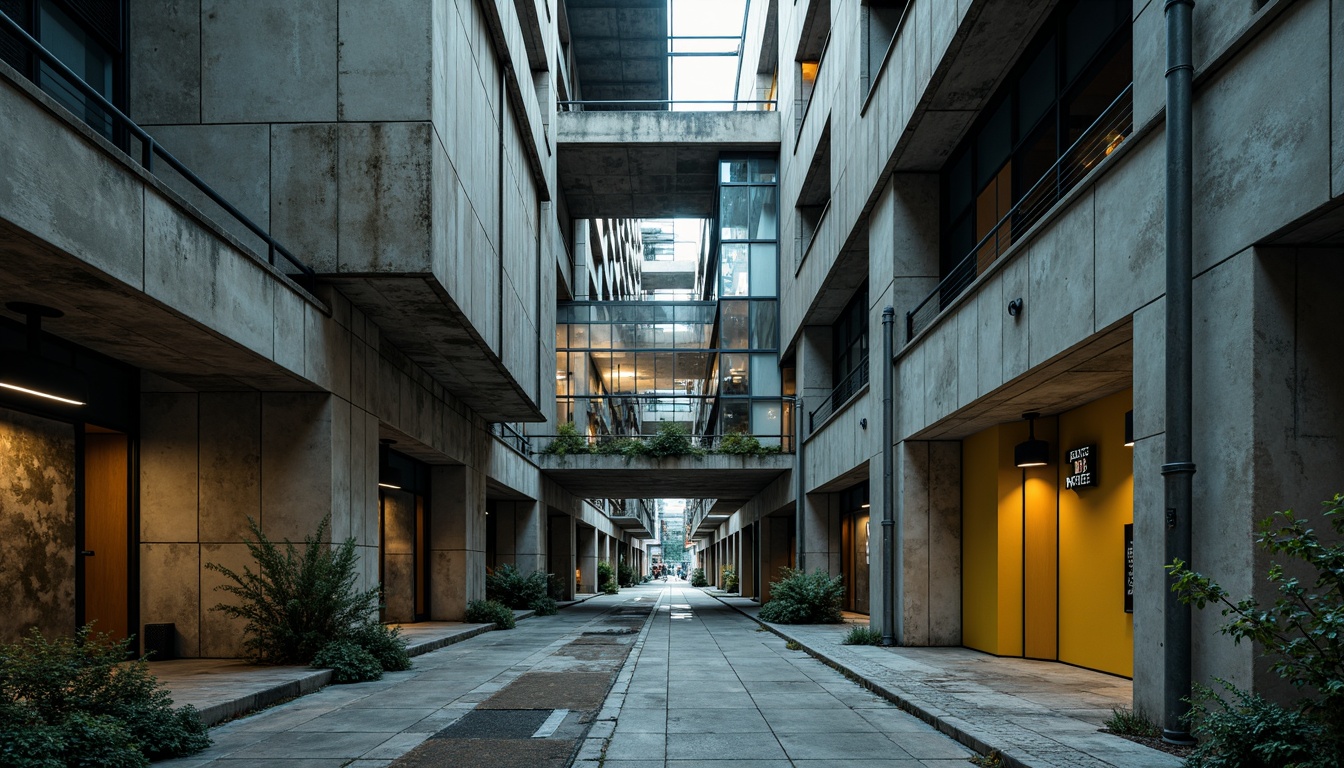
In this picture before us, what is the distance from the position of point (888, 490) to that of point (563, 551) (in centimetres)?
2584

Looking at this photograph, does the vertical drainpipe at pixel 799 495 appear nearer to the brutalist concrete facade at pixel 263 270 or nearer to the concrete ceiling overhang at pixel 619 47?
the brutalist concrete facade at pixel 263 270

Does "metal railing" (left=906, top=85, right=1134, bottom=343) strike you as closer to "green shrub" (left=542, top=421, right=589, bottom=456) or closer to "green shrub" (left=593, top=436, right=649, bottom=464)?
"green shrub" (left=593, top=436, right=649, bottom=464)

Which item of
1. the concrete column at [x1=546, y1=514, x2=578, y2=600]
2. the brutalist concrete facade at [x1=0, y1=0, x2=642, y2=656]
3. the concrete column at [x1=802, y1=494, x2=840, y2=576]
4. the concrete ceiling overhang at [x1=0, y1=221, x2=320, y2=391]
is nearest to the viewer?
the concrete ceiling overhang at [x1=0, y1=221, x2=320, y2=391]

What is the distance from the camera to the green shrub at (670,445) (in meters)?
30.9

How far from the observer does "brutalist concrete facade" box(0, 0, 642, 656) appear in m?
9.71

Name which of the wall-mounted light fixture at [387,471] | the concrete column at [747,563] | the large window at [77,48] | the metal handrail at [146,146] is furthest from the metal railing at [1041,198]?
the concrete column at [747,563]

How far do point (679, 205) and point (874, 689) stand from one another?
30389 millimetres

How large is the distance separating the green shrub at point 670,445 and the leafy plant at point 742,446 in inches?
33.6

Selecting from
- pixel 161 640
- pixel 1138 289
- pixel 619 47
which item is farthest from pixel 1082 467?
pixel 619 47

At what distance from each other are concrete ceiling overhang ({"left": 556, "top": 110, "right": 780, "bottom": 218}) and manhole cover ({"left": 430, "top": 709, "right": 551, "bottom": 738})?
26.2 m

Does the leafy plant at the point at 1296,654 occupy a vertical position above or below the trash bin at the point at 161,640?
above

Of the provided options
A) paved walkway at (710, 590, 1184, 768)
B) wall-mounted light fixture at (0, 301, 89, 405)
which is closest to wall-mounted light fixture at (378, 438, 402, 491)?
wall-mounted light fixture at (0, 301, 89, 405)

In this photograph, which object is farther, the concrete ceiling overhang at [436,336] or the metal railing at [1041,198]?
the concrete ceiling overhang at [436,336]

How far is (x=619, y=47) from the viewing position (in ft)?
132
